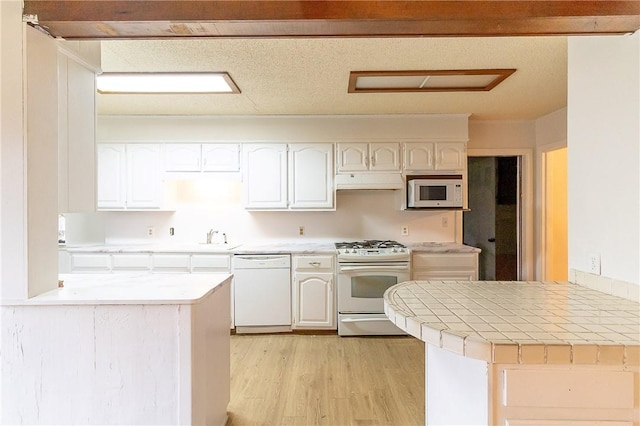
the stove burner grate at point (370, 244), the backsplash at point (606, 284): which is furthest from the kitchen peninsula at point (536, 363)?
the stove burner grate at point (370, 244)

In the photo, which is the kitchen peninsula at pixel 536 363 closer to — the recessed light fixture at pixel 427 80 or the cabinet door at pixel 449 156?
the recessed light fixture at pixel 427 80

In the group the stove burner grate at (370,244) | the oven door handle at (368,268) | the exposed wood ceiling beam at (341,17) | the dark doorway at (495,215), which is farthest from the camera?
the dark doorway at (495,215)

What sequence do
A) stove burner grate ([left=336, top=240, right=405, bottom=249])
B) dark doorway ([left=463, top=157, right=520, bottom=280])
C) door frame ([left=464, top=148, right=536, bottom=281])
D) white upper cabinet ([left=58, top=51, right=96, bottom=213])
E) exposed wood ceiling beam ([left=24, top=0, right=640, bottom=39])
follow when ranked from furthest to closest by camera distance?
dark doorway ([left=463, top=157, right=520, bottom=280])
door frame ([left=464, top=148, right=536, bottom=281])
stove burner grate ([left=336, top=240, right=405, bottom=249])
white upper cabinet ([left=58, top=51, right=96, bottom=213])
exposed wood ceiling beam ([left=24, top=0, right=640, bottom=39])

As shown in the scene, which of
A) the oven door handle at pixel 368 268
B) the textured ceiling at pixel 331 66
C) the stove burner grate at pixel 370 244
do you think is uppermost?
the textured ceiling at pixel 331 66

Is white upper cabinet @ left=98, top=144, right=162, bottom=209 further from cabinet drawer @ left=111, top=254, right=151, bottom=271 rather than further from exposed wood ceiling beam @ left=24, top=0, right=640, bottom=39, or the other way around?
exposed wood ceiling beam @ left=24, top=0, right=640, bottom=39

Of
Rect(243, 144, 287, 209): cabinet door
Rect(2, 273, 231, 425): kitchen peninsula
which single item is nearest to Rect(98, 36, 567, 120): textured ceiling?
Rect(243, 144, 287, 209): cabinet door

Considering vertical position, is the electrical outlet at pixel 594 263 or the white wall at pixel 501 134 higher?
the white wall at pixel 501 134

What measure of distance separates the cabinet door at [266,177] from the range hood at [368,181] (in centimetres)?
63

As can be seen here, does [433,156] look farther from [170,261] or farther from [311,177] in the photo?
[170,261]

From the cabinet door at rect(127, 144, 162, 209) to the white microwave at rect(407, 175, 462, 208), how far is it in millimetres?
2806

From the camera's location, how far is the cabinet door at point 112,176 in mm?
3877

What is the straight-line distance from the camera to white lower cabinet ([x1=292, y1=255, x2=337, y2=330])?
3.58 m

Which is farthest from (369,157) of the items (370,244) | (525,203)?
(525,203)

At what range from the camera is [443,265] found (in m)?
3.63
